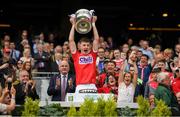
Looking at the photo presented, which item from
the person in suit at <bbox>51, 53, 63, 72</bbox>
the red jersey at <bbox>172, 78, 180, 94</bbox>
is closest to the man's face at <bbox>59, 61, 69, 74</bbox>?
the red jersey at <bbox>172, 78, 180, 94</bbox>

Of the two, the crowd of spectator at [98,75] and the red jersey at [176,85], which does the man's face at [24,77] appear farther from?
the red jersey at [176,85]

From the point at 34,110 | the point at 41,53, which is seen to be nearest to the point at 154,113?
the point at 34,110

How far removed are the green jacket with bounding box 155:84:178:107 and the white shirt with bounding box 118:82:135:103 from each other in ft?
4.40

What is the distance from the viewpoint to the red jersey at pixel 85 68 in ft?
43.3

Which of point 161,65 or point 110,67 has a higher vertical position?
point 161,65

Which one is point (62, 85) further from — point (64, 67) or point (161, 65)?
point (161, 65)

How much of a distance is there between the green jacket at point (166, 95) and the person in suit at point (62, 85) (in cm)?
221

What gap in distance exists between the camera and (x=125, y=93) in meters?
13.9

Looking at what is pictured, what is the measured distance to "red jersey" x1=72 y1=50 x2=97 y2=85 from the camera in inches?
520

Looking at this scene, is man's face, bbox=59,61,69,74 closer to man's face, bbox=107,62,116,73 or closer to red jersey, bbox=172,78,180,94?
man's face, bbox=107,62,116,73

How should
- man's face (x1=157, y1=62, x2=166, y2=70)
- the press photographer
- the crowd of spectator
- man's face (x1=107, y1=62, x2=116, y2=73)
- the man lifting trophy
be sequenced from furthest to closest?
the press photographer, man's face (x1=157, y1=62, x2=166, y2=70), man's face (x1=107, y1=62, x2=116, y2=73), the man lifting trophy, the crowd of spectator

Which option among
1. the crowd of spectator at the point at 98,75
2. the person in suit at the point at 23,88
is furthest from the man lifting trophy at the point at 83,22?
the person in suit at the point at 23,88

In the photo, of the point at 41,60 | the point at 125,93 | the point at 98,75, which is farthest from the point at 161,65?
the point at 41,60

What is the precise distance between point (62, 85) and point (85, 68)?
42.4 inches
